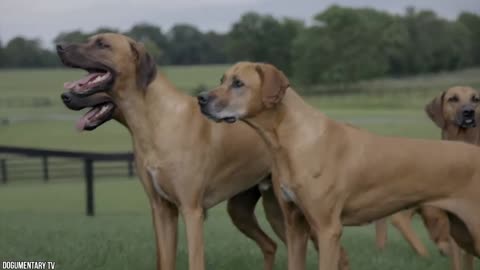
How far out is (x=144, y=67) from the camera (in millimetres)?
6984

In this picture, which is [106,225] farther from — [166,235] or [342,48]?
[342,48]

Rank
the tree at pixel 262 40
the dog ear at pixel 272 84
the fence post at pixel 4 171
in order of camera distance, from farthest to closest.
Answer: the tree at pixel 262 40 < the fence post at pixel 4 171 < the dog ear at pixel 272 84

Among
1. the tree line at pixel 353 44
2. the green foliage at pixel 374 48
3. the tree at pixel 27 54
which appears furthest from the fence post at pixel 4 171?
the green foliage at pixel 374 48

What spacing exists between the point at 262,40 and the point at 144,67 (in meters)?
87.8

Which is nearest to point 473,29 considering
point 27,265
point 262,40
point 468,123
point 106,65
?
point 262,40

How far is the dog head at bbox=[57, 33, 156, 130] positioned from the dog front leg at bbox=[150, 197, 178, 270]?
105 cm

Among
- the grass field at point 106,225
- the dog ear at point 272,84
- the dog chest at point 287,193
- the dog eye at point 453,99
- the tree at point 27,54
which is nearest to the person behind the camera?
the dog ear at point 272,84

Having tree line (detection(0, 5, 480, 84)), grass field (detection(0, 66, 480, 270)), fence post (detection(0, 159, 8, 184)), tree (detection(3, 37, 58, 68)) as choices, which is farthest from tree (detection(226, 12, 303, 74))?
fence post (detection(0, 159, 8, 184))

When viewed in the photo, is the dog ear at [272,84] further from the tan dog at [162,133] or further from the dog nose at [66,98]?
the dog nose at [66,98]

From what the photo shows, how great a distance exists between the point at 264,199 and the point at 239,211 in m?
0.37

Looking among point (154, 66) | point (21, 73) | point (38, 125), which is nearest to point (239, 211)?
point (154, 66)

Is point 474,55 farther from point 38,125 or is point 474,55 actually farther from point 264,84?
point 264,84

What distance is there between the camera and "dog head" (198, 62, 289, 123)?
6246 mm

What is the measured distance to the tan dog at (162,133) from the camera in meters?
6.87
